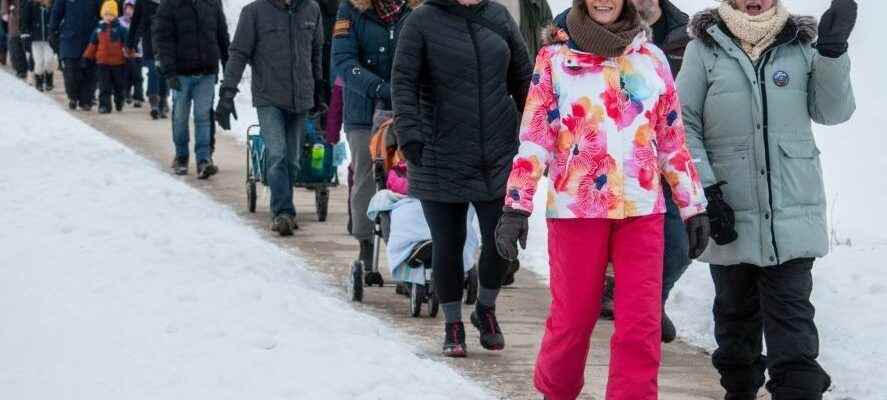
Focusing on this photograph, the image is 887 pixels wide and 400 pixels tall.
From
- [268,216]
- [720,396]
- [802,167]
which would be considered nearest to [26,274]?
[720,396]

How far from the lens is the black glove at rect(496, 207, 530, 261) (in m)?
6.67

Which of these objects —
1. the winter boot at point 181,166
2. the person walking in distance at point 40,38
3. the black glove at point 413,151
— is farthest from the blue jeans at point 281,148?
the person walking in distance at point 40,38

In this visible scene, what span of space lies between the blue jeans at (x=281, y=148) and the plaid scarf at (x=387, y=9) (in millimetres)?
2891

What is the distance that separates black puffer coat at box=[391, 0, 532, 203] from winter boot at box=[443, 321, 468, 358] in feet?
2.01

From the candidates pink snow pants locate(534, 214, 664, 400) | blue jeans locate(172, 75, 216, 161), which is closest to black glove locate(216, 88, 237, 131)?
blue jeans locate(172, 75, 216, 161)

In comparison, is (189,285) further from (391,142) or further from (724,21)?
(724,21)

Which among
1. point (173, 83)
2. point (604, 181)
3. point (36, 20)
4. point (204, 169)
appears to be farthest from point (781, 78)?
point (36, 20)

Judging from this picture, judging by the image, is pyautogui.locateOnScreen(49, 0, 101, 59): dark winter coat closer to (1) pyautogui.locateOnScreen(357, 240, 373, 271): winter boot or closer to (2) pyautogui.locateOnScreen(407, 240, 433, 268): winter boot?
(1) pyautogui.locateOnScreen(357, 240, 373, 271): winter boot

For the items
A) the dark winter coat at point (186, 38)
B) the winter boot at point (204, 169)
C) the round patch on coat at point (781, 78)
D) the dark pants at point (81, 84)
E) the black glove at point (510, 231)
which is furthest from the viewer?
the dark pants at point (81, 84)

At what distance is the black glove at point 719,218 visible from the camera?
690cm

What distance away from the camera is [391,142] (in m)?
9.67

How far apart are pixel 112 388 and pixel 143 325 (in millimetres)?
1062

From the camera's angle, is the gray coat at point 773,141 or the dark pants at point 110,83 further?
the dark pants at point 110,83

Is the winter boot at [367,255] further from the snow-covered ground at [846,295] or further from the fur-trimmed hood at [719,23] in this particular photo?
the fur-trimmed hood at [719,23]
